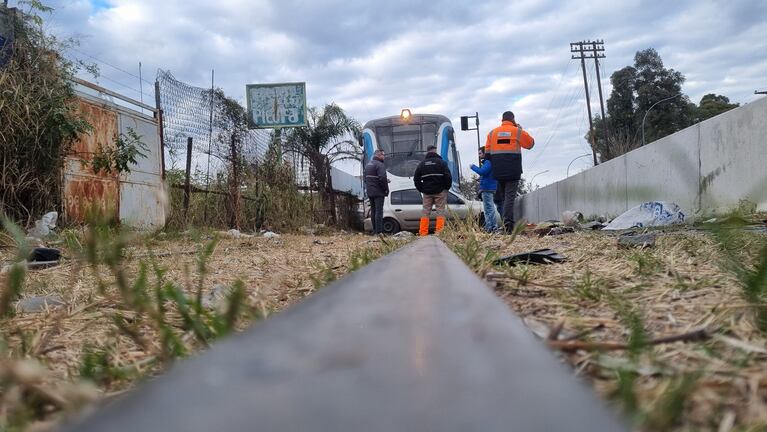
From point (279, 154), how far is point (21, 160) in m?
7.73

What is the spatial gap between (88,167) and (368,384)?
9423 mm

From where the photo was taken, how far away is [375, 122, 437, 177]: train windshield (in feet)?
53.4

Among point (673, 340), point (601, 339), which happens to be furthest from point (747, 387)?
point (601, 339)

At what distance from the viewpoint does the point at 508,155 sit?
361 inches

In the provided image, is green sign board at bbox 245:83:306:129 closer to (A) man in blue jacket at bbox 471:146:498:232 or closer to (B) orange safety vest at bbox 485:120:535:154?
(A) man in blue jacket at bbox 471:146:498:232

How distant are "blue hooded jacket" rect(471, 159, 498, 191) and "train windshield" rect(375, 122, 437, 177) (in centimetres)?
608

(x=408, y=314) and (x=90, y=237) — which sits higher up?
(x=90, y=237)

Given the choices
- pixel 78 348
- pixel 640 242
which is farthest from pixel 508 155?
pixel 78 348

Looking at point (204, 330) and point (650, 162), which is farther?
point (650, 162)

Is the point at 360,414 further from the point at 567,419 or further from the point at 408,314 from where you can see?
the point at 408,314

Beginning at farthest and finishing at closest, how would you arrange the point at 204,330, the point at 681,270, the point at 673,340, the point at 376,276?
the point at 681,270, the point at 204,330, the point at 376,276, the point at 673,340

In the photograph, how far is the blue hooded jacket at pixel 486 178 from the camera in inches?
389

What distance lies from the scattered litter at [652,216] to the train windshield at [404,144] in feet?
27.9

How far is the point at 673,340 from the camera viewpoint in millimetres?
1049
